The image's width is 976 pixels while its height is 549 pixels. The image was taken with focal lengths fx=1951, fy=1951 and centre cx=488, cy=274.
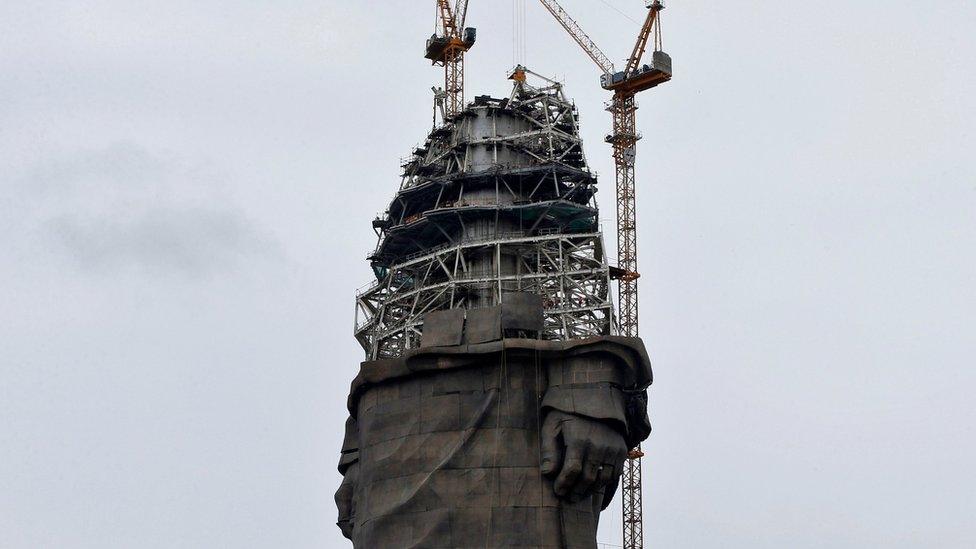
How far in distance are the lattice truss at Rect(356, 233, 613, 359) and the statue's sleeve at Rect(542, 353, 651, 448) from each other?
450cm

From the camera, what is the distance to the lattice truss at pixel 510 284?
134m

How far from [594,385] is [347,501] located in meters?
22.2

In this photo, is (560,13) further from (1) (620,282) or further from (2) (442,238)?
(2) (442,238)

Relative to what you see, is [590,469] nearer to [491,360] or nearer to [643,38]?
[491,360]

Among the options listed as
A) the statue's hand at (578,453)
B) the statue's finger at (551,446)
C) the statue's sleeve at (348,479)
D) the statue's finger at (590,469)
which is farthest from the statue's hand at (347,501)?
the statue's finger at (590,469)

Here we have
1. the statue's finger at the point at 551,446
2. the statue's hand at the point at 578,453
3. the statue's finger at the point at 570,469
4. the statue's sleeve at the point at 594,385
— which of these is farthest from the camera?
the statue's sleeve at the point at 594,385

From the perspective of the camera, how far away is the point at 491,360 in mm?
129000

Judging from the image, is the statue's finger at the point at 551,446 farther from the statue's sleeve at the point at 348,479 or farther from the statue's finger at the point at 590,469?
the statue's sleeve at the point at 348,479

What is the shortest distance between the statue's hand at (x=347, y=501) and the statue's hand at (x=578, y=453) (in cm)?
1807

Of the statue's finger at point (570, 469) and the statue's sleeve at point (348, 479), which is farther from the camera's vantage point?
the statue's sleeve at point (348, 479)

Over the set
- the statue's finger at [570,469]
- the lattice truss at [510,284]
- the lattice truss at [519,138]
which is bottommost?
the statue's finger at [570,469]

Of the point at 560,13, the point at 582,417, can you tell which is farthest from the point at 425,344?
the point at 560,13

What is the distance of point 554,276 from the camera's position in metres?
135

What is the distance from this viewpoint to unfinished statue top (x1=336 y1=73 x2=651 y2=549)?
125750 millimetres
